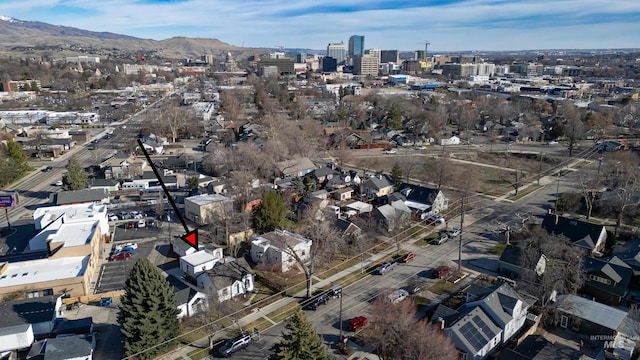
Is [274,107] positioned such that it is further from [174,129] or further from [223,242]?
[223,242]

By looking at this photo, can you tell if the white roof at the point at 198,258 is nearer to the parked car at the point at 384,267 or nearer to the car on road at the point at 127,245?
the car on road at the point at 127,245

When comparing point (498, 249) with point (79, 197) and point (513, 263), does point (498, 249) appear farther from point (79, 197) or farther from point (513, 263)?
point (79, 197)

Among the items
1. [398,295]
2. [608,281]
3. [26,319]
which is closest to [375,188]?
[398,295]

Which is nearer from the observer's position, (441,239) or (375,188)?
(441,239)

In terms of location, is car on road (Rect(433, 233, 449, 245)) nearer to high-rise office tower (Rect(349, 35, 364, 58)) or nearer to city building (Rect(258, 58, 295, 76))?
city building (Rect(258, 58, 295, 76))

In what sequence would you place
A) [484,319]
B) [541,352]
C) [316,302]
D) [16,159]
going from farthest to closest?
[16,159]
[316,302]
[484,319]
[541,352]

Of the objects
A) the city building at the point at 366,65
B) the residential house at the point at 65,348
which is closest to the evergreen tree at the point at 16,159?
the residential house at the point at 65,348

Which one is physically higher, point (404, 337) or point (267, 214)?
point (267, 214)
